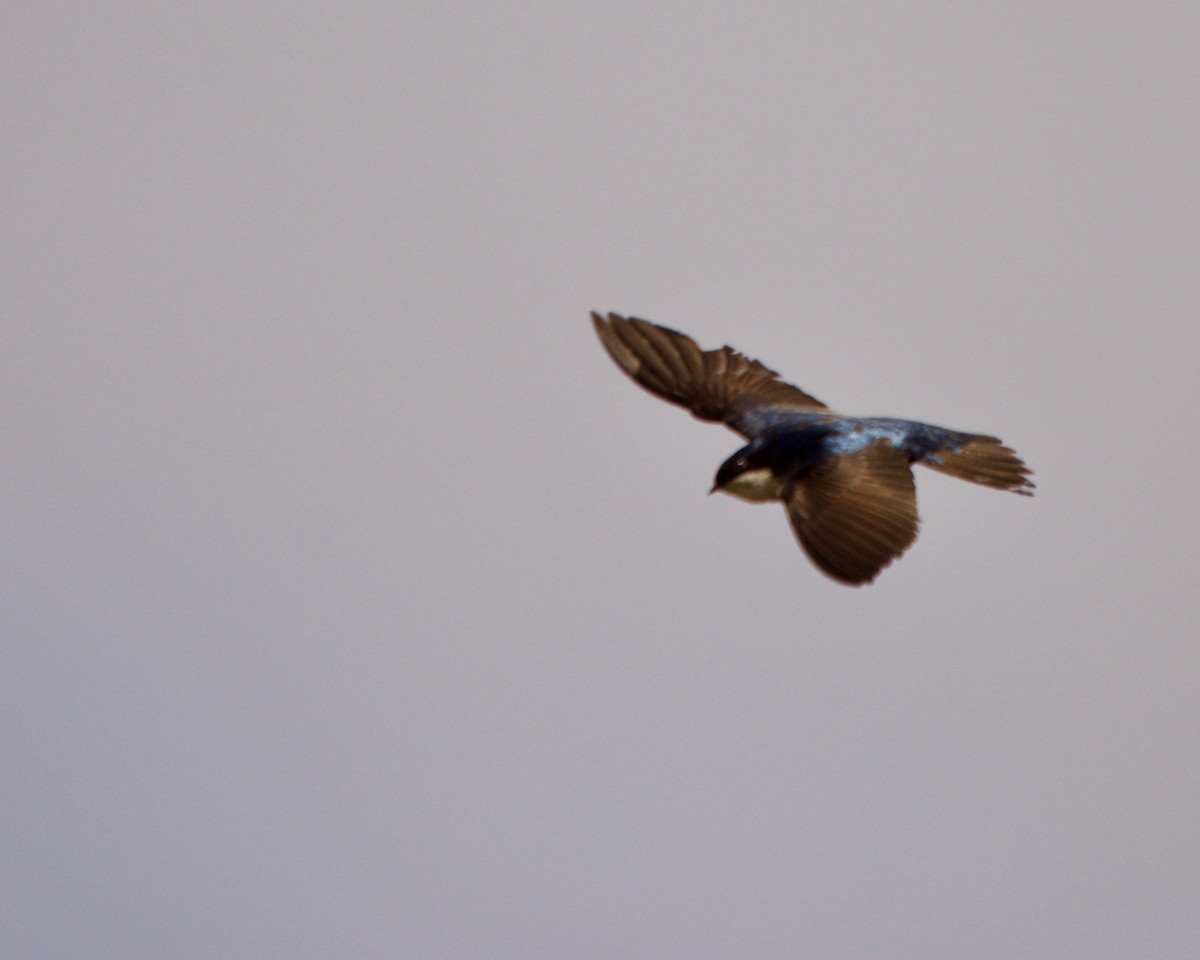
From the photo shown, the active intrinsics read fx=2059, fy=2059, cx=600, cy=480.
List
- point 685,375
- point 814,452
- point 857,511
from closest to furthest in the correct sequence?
point 857,511 → point 814,452 → point 685,375

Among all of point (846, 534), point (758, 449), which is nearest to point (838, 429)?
point (758, 449)

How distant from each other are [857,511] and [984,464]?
0.33 meters

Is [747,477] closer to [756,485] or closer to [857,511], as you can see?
[756,485]

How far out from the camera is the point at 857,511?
10.1 feet

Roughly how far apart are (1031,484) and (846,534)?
447mm

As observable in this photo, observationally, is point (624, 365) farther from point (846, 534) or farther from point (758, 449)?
point (846, 534)

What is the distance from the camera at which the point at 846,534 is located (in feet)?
9.81

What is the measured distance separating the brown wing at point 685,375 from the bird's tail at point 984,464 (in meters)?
0.40

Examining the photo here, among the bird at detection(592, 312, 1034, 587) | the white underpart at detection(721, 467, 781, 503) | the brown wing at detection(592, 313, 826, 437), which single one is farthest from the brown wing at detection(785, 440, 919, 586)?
the brown wing at detection(592, 313, 826, 437)

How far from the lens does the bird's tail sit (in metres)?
3.27

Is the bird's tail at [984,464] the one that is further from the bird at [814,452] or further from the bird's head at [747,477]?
the bird's head at [747,477]

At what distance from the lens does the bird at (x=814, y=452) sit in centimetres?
301

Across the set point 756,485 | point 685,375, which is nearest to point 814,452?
point 756,485

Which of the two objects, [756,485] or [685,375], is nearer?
[756,485]
